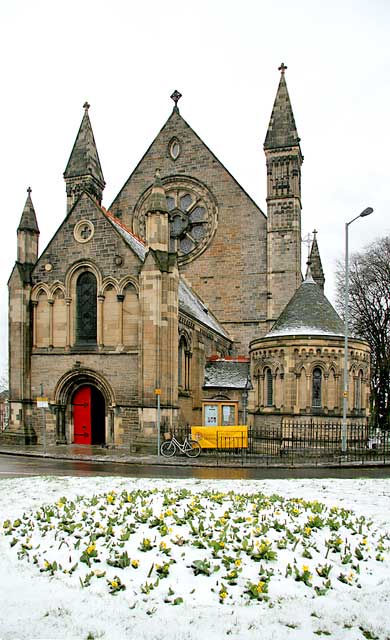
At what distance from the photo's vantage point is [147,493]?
12156 mm

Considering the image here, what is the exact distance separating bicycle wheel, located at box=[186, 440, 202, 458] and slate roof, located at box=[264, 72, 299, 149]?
→ 67.4 ft

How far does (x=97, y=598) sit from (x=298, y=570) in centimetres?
264

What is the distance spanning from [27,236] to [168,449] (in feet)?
42.9

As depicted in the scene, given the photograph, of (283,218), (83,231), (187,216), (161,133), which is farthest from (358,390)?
(161,133)

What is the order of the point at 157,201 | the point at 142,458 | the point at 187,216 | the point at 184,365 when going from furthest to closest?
1. the point at 187,216
2. the point at 184,365
3. the point at 157,201
4. the point at 142,458

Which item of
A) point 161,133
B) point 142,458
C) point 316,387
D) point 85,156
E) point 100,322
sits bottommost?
point 142,458

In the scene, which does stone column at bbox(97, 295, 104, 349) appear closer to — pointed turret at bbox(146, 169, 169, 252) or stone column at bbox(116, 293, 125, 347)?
stone column at bbox(116, 293, 125, 347)

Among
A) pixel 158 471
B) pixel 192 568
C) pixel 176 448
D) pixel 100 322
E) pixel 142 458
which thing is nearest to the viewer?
pixel 192 568

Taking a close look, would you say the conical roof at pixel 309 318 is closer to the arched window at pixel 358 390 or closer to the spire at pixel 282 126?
the arched window at pixel 358 390

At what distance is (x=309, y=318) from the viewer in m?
27.8

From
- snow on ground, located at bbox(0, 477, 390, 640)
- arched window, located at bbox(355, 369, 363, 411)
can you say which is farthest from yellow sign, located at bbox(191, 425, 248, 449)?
snow on ground, located at bbox(0, 477, 390, 640)

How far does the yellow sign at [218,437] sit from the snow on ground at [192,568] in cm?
1364

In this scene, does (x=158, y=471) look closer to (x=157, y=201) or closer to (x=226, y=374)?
(x=157, y=201)

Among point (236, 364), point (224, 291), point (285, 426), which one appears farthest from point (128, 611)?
point (224, 291)
